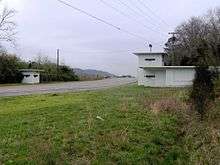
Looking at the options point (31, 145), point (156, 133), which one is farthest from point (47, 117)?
point (31, 145)

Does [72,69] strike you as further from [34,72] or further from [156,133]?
[156,133]

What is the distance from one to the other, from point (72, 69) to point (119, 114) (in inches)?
2958

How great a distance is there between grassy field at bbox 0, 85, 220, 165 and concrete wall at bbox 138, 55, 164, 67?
39.4 metres

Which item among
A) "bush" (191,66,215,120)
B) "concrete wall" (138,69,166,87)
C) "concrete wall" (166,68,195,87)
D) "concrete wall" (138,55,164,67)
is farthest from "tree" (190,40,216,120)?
"concrete wall" (138,55,164,67)

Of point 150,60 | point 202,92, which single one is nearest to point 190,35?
point 150,60

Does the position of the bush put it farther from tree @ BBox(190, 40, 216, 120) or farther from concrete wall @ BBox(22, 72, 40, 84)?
concrete wall @ BBox(22, 72, 40, 84)

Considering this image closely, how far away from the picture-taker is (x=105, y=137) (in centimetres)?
1519

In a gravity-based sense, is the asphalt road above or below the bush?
below

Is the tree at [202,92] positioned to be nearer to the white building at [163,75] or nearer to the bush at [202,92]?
the bush at [202,92]

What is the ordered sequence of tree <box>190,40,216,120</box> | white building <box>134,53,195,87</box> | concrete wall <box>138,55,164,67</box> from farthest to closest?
concrete wall <box>138,55,164,67</box> → white building <box>134,53,195,87</box> → tree <box>190,40,216,120</box>

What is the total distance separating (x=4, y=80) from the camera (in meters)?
72.9

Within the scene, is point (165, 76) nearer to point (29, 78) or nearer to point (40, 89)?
point (40, 89)

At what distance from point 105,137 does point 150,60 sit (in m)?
47.6

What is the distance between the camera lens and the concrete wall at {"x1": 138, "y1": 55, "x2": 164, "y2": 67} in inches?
2436
